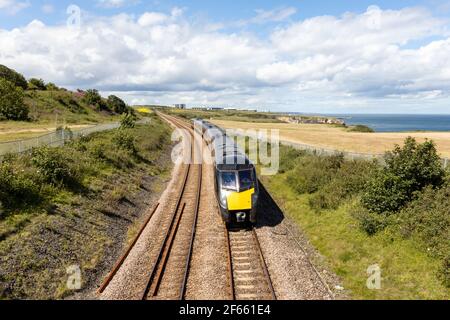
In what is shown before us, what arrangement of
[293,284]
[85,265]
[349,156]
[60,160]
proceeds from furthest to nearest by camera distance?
[349,156], [60,160], [85,265], [293,284]

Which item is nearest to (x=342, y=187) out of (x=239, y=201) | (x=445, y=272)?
(x=239, y=201)

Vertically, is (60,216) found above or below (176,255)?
above

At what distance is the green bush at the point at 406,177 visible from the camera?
15.7 meters

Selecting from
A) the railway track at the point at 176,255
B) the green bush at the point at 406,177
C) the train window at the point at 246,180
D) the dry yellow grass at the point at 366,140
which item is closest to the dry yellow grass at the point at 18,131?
the railway track at the point at 176,255

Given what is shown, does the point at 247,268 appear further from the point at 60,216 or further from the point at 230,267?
the point at 60,216

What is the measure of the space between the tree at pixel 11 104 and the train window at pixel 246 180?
1713 inches

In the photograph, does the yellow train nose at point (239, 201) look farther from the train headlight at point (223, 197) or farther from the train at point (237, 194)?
the train headlight at point (223, 197)

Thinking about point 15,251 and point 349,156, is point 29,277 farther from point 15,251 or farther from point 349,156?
point 349,156

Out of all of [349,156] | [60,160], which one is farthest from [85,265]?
[349,156]

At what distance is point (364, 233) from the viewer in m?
15.2

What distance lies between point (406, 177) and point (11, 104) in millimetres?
50876

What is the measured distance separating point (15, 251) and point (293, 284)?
1029 centimetres

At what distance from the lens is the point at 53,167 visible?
64.2ft

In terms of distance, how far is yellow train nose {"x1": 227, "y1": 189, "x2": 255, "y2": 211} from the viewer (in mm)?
16562
